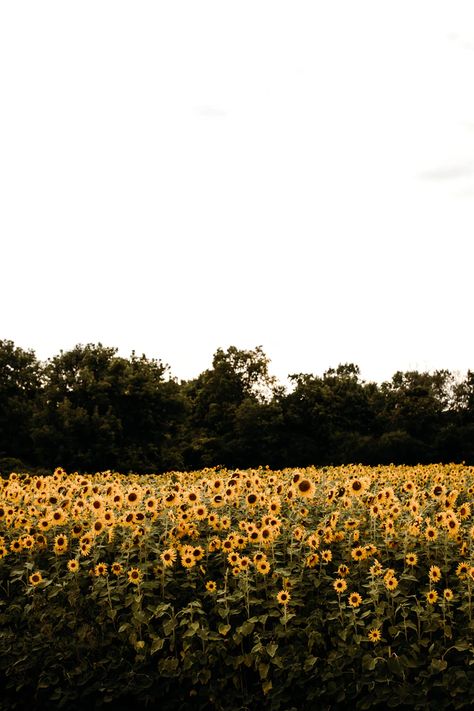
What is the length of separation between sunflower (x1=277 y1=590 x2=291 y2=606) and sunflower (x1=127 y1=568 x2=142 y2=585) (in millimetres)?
1133

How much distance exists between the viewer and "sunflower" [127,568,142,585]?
5328mm

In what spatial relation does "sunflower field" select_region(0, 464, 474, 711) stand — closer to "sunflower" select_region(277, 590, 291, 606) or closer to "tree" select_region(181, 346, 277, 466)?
"sunflower" select_region(277, 590, 291, 606)

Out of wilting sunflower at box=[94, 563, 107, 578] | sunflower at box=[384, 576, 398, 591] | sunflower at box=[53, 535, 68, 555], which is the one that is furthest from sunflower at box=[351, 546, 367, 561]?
sunflower at box=[53, 535, 68, 555]

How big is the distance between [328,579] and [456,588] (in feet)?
3.14

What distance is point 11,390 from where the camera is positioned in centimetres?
3606

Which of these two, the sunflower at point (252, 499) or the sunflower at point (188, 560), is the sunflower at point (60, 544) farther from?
the sunflower at point (252, 499)

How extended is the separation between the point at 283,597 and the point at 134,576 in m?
1.21

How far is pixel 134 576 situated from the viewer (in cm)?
539

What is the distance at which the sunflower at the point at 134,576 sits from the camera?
5.33 m

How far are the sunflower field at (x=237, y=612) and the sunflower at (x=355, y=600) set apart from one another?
0.01m

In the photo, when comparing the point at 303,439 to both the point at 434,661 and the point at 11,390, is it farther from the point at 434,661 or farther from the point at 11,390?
the point at 434,661

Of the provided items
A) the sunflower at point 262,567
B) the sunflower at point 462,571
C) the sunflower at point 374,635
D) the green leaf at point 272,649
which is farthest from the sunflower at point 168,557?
the sunflower at point 462,571

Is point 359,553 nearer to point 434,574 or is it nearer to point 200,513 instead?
point 434,574

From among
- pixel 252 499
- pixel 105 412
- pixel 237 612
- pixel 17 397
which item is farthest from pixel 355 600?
pixel 17 397
